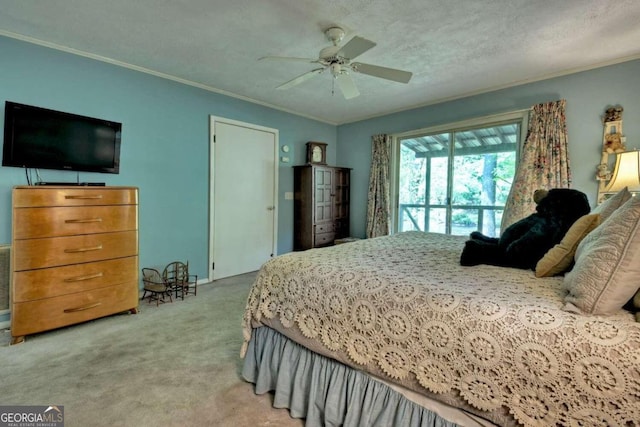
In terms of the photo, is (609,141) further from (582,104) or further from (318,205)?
(318,205)

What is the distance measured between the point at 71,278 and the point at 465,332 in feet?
9.33

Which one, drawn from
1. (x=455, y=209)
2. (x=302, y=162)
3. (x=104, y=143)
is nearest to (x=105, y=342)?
(x=104, y=143)

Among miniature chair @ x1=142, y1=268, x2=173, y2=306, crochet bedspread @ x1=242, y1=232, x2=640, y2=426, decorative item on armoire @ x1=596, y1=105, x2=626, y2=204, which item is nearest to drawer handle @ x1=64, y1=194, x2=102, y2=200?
miniature chair @ x1=142, y1=268, x2=173, y2=306

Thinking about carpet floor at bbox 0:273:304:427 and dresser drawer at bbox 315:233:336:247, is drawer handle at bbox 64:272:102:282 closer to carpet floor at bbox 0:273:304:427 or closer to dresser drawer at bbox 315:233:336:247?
carpet floor at bbox 0:273:304:427

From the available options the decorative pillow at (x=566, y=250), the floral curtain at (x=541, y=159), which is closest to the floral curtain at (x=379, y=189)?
the floral curtain at (x=541, y=159)

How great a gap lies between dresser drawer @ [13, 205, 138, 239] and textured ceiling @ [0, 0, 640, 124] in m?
1.46

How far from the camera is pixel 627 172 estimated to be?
216cm

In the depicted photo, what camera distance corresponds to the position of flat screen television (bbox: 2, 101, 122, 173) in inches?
90.4

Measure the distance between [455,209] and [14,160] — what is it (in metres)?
4.72

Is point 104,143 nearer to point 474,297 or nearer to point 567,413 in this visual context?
point 474,297

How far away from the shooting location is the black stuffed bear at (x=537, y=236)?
1.50m

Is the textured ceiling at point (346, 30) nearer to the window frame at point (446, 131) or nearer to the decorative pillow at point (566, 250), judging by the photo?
the window frame at point (446, 131)

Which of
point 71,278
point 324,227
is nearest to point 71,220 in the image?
point 71,278

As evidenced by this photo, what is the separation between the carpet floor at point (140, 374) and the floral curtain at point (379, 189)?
9.27 ft
